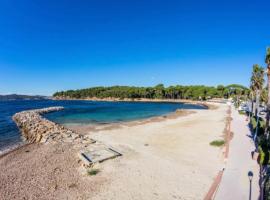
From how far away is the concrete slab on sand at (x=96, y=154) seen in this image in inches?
490

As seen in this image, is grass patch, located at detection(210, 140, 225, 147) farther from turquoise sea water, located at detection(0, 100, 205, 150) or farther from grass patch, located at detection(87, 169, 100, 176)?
turquoise sea water, located at detection(0, 100, 205, 150)

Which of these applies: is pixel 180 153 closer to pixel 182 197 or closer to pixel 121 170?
pixel 121 170

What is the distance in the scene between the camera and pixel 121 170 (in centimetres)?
1119

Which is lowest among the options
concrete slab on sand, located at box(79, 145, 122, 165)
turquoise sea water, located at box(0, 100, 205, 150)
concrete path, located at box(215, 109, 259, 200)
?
turquoise sea water, located at box(0, 100, 205, 150)

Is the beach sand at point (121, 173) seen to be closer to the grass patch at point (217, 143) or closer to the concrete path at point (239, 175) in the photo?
the grass patch at point (217, 143)

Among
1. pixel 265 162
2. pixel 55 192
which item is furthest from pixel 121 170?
pixel 265 162

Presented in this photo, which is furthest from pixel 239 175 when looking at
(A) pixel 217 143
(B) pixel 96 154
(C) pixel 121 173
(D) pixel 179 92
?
(D) pixel 179 92

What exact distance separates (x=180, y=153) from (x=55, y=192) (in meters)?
8.92

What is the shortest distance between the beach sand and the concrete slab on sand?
1.70 feet

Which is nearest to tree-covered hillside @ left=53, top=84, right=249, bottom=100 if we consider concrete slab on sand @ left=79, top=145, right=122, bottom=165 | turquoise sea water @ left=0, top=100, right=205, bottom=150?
turquoise sea water @ left=0, top=100, right=205, bottom=150

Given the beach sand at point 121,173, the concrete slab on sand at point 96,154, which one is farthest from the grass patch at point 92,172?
the concrete slab on sand at point 96,154

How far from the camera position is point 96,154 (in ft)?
45.2

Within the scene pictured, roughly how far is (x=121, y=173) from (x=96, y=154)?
12.1 feet

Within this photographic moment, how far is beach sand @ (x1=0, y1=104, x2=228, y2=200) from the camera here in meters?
8.84
